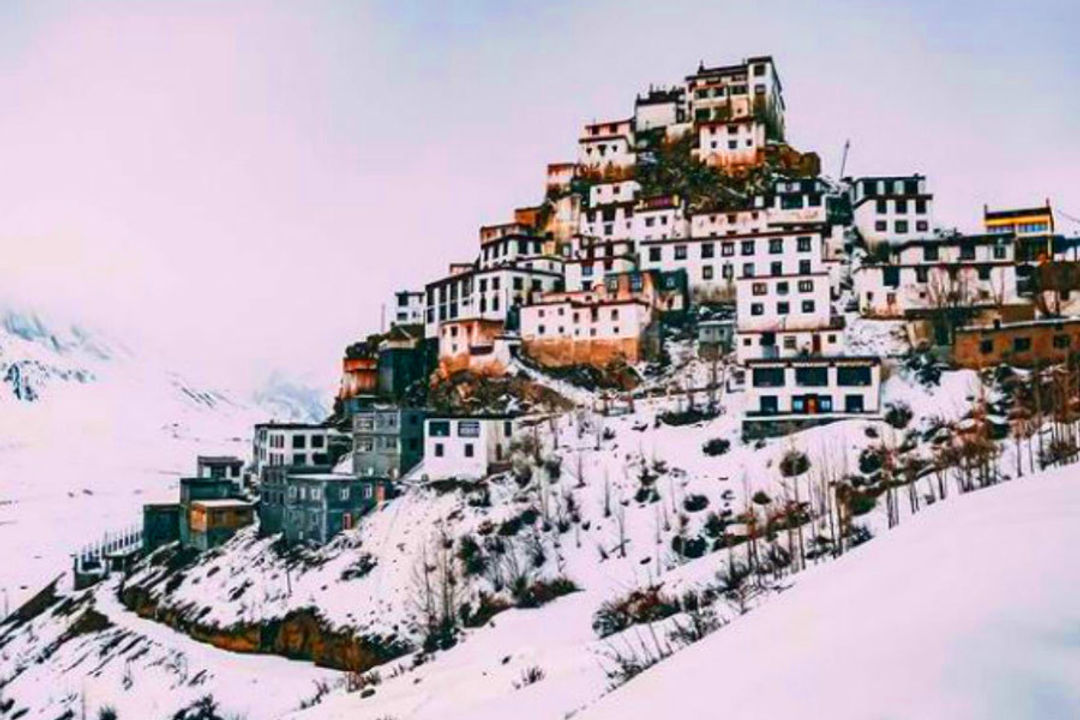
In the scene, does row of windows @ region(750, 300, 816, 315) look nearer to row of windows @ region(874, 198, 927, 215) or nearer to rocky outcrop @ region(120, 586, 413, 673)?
row of windows @ region(874, 198, 927, 215)

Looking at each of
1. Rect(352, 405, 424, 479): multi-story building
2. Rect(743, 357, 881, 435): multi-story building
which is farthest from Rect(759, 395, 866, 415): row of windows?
Rect(352, 405, 424, 479): multi-story building

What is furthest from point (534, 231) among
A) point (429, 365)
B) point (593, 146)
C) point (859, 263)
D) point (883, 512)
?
point (883, 512)

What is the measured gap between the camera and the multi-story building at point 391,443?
56438 mm

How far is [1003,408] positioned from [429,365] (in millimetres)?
37141

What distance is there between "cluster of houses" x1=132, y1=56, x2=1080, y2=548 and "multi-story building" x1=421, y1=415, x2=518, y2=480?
84mm

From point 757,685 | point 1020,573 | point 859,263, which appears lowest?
point 757,685

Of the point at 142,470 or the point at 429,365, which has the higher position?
the point at 429,365

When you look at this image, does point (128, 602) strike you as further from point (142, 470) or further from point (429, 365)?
point (142, 470)

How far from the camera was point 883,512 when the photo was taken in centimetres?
3841

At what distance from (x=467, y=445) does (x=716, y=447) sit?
13.4m

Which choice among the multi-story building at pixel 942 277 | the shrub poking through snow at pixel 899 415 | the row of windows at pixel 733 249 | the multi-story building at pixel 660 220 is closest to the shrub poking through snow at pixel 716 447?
the shrub poking through snow at pixel 899 415

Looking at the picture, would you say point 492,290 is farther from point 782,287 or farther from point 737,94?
point 737,94

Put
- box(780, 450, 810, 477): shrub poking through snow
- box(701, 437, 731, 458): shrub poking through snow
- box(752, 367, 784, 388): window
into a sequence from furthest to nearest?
box(752, 367, 784, 388): window → box(701, 437, 731, 458): shrub poking through snow → box(780, 450, 810, 477): shrub poking through snow

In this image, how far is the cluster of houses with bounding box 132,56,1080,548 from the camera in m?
53.6
